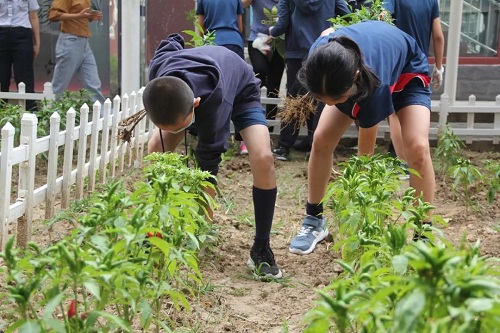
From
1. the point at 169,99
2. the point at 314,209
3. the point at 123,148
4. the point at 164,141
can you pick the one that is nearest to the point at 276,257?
the point at 314,209

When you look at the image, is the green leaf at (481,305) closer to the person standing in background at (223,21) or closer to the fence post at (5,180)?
the fence post at (5,180)

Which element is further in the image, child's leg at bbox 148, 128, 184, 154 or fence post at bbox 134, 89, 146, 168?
fence post at bbox 134, 89, 146, 168

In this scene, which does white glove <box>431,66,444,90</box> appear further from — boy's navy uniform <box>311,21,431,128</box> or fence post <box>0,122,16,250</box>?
fence post <box>0,122,16,250</box>

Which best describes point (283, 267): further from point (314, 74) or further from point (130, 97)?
point (130, 97)

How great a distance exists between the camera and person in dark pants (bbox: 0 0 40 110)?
27.5ft

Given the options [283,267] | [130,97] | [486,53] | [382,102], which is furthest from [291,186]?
[486,53]

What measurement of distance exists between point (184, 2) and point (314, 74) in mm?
5615

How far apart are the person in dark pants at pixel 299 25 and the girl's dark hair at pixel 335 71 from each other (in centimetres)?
338

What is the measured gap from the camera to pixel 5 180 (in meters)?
4.67

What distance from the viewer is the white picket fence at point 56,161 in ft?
15.5

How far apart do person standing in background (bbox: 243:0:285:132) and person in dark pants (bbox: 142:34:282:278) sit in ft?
11.8

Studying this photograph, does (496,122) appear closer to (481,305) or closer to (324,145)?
(324,145)

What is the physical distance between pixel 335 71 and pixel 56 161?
2.32 m

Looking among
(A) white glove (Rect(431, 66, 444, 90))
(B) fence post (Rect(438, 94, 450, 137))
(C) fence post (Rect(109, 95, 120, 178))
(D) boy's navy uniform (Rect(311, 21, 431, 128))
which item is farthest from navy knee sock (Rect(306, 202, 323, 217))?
(B) fence post (Rect(438, 94, 450, 137))
